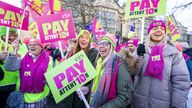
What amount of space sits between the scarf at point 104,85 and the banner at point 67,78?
0.15 meters

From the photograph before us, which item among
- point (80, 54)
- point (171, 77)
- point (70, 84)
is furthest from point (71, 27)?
point (171, 77)

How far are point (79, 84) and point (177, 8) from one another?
9.97 metres

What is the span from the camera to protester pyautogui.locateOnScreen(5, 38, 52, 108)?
4.20 metres

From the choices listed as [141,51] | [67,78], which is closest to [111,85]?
[67,78]

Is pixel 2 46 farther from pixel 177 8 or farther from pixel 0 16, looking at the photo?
pixel 177 8

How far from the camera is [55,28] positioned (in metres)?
4.27

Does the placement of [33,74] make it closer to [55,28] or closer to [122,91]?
[55,28]

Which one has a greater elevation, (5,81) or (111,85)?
(111,85)

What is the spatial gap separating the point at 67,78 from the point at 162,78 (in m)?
1.28

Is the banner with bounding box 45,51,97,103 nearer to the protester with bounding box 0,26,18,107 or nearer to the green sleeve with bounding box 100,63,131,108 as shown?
the green sleeve with bounding box 100,63,131,108

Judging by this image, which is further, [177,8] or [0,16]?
[177,8]

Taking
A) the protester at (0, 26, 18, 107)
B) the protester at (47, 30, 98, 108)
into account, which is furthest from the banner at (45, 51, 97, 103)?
the protester at (0, 26, 18, 107)

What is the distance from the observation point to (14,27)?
5.17m

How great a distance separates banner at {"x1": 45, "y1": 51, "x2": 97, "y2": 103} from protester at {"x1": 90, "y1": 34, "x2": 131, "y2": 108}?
0.55ft
